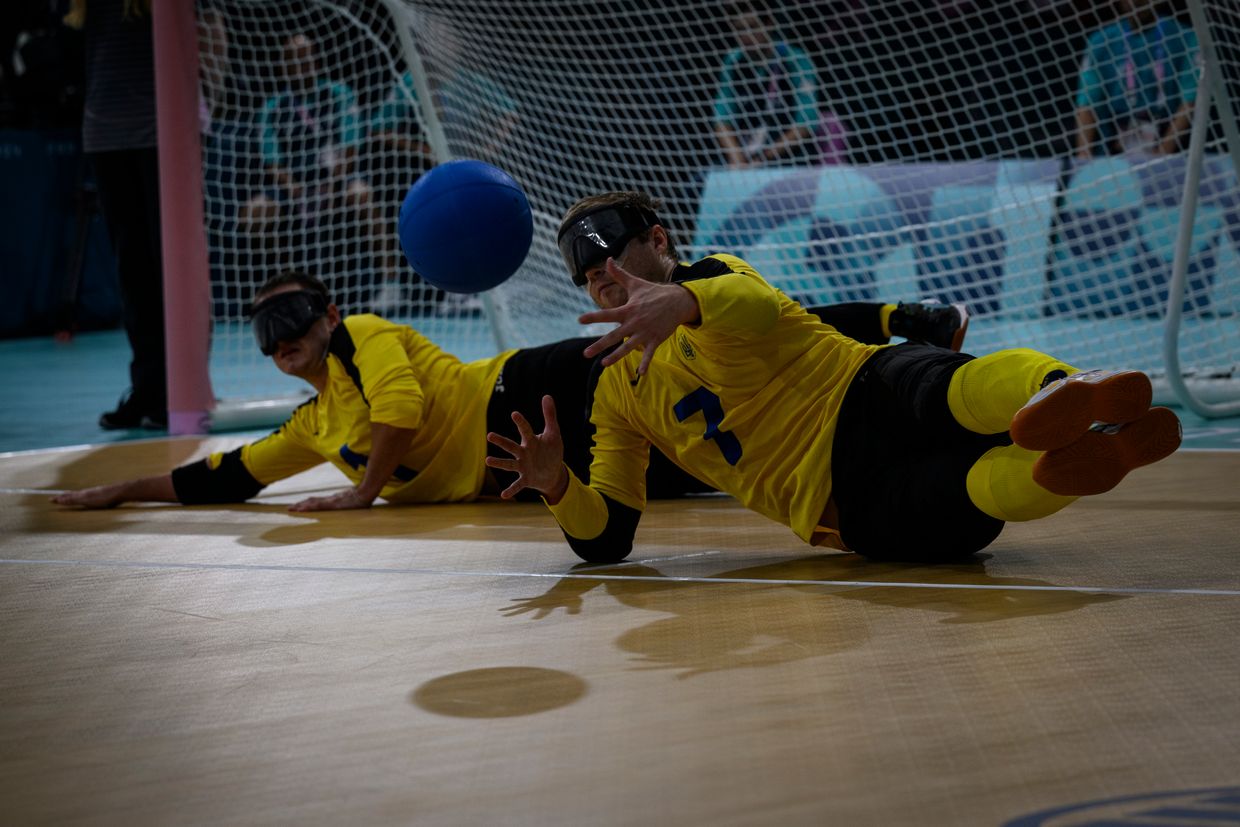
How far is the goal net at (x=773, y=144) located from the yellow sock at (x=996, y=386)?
11.7 ft

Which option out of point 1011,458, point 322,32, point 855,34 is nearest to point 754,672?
point 1011,458

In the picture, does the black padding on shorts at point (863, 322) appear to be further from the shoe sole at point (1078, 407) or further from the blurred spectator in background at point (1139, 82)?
the blurred spectator in background at point (1139, 82)

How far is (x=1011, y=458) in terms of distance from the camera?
7.76 ft

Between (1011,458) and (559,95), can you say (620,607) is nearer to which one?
(1011,458)

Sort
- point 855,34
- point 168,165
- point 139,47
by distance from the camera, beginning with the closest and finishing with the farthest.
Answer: point 168,165 → point 139,47 → point 855,34

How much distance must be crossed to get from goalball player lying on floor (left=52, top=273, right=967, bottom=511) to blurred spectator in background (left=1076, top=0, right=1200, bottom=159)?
217 cm

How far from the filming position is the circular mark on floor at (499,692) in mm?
1859

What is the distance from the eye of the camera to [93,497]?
4066 millimetres

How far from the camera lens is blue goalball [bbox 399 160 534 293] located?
11.1ft

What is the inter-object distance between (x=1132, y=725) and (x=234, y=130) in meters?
5.93

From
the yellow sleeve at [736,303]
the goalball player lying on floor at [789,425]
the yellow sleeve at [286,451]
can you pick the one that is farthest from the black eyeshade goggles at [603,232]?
the yellow sleeve at [286,451]

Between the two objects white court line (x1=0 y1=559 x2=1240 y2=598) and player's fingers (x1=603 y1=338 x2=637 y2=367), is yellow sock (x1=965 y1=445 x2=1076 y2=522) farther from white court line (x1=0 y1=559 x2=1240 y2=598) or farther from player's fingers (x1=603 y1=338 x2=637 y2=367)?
player's fingers (x1=603 y1=338 x2=637 y2=367)

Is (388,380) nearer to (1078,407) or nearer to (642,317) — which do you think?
(642,317)

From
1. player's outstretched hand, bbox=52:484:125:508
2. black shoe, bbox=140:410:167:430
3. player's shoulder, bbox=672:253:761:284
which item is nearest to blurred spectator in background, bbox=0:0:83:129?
black shoe, bbox=140:410:167:430
